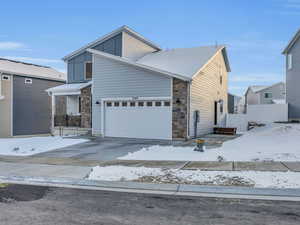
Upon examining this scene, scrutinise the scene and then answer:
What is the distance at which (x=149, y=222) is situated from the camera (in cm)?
430

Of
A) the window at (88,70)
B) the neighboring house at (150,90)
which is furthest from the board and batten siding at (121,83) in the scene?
the window at (88,70)

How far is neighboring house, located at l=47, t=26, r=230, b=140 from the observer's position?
48.4 feet

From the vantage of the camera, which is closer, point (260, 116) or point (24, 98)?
point (260, 116)

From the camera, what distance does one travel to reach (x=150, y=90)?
15367mm

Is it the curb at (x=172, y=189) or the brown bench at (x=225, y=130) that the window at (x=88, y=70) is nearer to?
the brown bench at (x=225, y=130)

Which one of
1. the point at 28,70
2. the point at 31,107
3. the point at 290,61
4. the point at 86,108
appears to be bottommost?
the point at 86,108

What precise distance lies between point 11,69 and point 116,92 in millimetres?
13174

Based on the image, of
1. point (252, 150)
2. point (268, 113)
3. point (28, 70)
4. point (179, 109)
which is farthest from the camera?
point (28, 70)

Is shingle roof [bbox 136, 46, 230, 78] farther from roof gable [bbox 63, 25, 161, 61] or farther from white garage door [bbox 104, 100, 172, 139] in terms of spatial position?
white garage door [bbox 104, 100, 172, 139]

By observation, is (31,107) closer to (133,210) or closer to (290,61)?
(290,61)

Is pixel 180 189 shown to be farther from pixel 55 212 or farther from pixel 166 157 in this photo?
pixel 166 157

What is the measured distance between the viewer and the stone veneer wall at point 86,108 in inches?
709

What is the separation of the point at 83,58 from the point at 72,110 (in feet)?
14.2

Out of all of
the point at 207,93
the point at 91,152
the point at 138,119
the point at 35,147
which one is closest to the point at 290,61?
the point at 207,93
